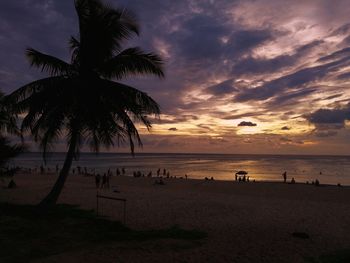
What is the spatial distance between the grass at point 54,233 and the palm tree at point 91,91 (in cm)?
139

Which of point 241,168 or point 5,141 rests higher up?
point 5,141

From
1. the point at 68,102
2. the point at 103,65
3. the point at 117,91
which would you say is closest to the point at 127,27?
the point at 103,65

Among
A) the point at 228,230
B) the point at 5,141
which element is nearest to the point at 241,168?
the point at 228,230

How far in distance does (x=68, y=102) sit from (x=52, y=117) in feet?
2.68

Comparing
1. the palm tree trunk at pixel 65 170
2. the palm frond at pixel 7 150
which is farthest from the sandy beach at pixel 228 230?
the palm frond at pixel 7 150

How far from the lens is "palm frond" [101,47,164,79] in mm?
12875

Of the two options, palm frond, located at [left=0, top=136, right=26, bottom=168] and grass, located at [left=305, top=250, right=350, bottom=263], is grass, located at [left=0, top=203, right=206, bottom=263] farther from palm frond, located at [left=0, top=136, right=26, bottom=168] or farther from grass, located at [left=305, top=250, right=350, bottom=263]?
grass, located at [left=305, top=250, right=350, bottom=263]

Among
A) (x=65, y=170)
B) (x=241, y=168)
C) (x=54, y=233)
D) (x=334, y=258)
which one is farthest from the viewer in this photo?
(x=241, y=168)

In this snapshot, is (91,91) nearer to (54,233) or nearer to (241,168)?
(54,233)

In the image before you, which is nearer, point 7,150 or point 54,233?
point 54,233

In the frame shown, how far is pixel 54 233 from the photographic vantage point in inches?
405

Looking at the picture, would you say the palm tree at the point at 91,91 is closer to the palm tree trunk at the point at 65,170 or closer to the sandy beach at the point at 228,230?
the palm tree trunk at the point at 65,170

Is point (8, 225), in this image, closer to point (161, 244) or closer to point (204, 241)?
point (161, 244)

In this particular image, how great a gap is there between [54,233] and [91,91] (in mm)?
5296
